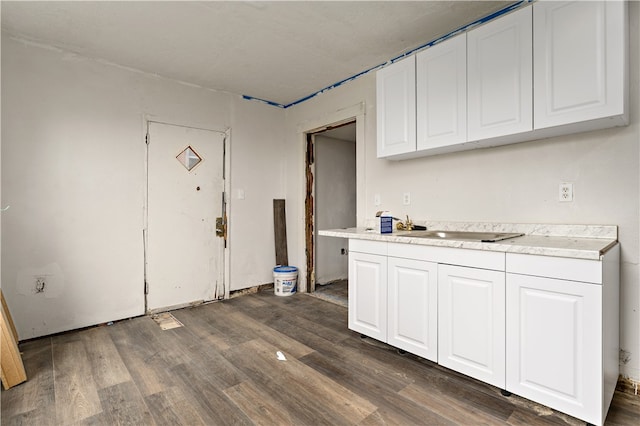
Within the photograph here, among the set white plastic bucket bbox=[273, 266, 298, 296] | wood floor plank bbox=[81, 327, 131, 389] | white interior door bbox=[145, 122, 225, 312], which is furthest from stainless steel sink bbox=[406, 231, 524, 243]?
white interior door bbox=[145, 122, 225, 312]

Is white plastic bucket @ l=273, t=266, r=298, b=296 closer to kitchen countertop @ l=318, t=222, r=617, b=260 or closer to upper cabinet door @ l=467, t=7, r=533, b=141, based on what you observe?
kitchen countertop @ l=318, t=222, r=617, b=260

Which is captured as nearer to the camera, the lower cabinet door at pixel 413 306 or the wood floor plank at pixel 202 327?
the lower cabinet door at pixel 413 306

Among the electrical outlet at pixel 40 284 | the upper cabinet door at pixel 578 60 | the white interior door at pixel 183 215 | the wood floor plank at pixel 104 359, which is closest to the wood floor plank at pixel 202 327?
the white interior door at pixel 183 215

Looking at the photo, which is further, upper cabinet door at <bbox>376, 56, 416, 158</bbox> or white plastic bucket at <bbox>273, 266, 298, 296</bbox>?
white plastic bucket at <bbox>273, 266, 298, 296</bbox>

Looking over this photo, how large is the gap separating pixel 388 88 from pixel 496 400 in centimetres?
227

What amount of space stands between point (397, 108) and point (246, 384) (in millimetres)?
2259

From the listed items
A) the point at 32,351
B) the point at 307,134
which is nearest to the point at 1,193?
the point at 32,351

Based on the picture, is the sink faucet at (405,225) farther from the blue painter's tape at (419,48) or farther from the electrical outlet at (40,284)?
the electrical outlet at (40,284)

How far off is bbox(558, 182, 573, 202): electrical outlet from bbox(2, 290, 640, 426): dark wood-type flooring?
1.17m

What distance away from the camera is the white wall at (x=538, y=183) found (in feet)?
6.11

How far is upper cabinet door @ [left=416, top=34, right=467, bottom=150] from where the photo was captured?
221cm

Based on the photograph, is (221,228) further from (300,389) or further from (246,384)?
(300,389)

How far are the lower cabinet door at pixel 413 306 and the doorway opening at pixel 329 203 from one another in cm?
162

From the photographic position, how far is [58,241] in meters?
2.77
